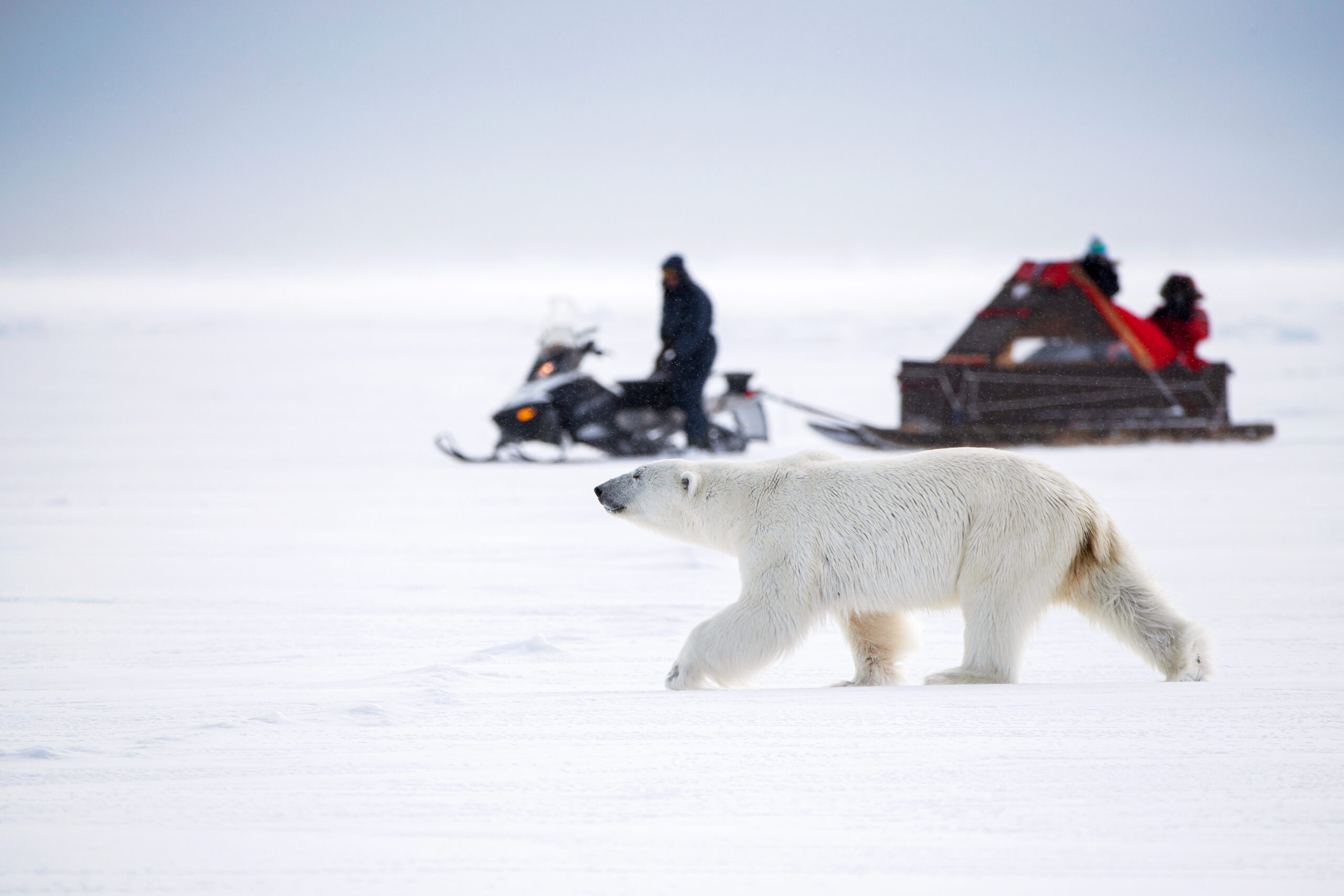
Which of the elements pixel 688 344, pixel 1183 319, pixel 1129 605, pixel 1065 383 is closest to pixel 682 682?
pixel 1129 605

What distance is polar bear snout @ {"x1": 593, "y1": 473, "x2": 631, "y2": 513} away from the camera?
362cm

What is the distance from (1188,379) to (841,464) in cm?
960

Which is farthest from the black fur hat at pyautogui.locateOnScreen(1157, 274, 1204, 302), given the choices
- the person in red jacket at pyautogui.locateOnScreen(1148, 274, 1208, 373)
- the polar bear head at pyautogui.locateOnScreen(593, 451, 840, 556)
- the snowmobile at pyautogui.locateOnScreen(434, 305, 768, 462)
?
the polar bear head at pyautogui.locateOnScreen(593, 451, 840, 556)

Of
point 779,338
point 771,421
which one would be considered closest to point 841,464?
point 771,421

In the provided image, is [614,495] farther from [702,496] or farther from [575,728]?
[575,728]

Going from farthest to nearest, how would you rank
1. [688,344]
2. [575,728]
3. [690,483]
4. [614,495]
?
[688,344]
[614,495]
[690,483]
[575,728]

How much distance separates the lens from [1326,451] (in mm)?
10766

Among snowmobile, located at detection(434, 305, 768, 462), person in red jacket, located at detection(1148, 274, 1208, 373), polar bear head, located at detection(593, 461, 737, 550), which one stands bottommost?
snowmobile, located at detection(434, 305, 768, 462)

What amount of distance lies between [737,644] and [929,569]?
57 cm

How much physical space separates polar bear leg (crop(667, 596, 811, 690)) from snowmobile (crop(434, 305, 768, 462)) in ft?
23.6

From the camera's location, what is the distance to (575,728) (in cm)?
243

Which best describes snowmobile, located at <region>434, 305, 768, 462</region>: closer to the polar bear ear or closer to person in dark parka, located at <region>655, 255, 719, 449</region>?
person in dark parka, located at <region>655, 255, 719, 449</region>

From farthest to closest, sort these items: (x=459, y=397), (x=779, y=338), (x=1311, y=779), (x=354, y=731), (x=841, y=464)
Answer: (x=779, y=338)
(x=459, y=397)
(x=841, y=464)
(x=354, y=731)
(x=1311, y=779)

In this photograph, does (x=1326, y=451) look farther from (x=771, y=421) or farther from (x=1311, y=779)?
(x=1311, y=779)
